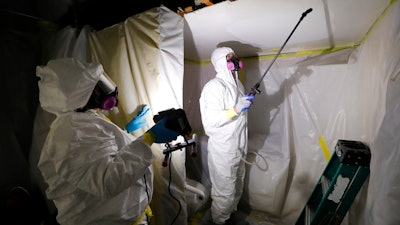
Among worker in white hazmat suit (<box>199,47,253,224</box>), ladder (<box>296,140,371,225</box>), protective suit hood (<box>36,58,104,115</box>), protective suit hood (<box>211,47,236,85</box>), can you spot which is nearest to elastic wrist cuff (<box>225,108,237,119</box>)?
worker in white hazmat suit (<box>199,47,253,224</box>)

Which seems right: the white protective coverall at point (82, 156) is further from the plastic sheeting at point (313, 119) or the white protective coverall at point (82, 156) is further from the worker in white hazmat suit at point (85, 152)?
the plastic sheeting at point (313, 119)

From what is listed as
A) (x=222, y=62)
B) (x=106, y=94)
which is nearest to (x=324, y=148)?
(x=222, y=62)

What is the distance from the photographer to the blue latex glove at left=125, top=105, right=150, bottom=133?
1178 millimetres

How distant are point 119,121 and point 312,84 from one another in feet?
5.99

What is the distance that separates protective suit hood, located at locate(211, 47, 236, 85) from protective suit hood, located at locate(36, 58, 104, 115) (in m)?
1.04

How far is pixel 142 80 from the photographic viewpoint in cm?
122

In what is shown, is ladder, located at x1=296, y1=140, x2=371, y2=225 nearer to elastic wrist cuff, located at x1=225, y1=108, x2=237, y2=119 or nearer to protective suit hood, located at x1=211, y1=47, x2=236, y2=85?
elastic wrist cuff, located at x1=225, y1=108, x2=237, y2=119

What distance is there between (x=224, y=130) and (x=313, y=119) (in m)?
0.89

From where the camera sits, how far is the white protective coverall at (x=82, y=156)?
72 cm

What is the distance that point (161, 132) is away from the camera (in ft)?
2.88

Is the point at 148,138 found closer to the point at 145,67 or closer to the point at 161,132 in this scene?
the point at 161,132

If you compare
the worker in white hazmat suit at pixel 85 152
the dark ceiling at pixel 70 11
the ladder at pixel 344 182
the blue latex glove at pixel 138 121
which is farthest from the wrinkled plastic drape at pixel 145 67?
the ladder at pixel 344 182

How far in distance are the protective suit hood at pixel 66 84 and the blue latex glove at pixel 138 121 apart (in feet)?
1.22

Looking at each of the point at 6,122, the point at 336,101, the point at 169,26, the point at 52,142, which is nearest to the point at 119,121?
the point at 52,142
